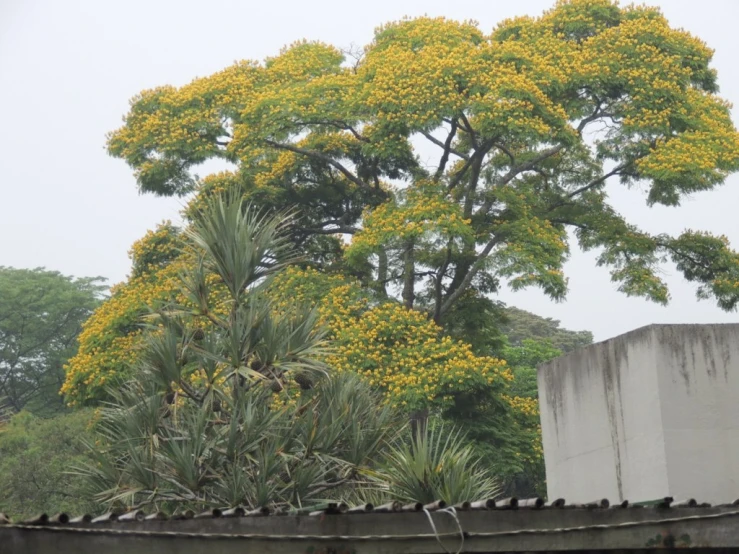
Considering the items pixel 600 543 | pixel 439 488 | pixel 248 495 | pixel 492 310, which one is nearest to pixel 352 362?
pixel 492 310

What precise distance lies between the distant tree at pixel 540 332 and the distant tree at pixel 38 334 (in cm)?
1724

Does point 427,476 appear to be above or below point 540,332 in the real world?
below

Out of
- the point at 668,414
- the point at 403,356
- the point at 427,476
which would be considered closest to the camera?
the point at 427,476

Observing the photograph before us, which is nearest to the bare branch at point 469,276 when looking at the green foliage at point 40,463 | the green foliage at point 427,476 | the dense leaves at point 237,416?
the green foliage at point 40,463

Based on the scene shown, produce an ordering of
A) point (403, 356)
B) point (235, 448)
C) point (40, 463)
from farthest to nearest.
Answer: point (40, 463) < point (403, 356) < point (235, 448)

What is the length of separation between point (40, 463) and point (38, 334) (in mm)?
16874

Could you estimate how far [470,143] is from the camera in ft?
87.4

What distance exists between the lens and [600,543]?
5.44 metres

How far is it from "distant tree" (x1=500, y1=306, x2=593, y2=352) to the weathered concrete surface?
35.3 meters

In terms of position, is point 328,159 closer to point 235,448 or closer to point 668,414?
point 235,448

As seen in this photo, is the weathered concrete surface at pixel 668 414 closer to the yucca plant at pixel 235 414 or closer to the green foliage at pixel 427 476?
the green foliage at pixel 427 476

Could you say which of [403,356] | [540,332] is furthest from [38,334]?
[403,356]

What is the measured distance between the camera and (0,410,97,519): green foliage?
88.9 feet

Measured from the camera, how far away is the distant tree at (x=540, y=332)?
48.7m
